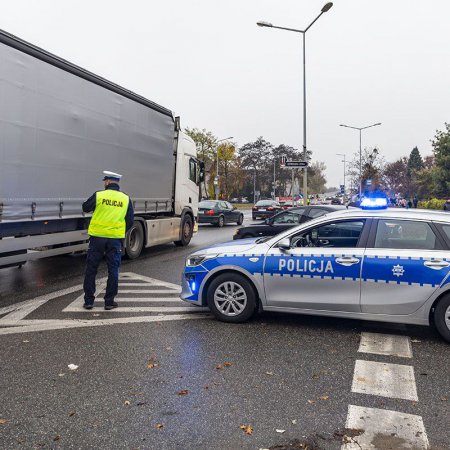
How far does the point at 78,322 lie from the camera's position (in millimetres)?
5793

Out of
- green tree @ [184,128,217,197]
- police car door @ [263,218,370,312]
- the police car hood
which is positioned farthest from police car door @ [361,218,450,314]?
green tree @ [184,128,217,197]

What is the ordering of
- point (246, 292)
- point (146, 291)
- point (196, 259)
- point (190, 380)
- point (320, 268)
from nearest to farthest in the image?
point (190, 380)
point (320, 268)
point (246, 292)
point (196, 259)
point (146, 291)

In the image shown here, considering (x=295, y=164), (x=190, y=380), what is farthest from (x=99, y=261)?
(x=295, y=164)

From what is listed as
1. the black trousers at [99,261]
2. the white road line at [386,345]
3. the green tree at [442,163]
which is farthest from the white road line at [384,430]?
the green tree at [442,163]

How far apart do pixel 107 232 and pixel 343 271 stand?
10.3 ft

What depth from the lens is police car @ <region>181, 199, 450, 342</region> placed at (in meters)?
5.09

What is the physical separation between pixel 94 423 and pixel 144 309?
324cm

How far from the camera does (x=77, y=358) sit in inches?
179

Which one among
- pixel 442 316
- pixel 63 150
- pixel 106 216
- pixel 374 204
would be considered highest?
pixel 63 150

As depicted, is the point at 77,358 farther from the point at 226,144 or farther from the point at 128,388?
the point at 226,144

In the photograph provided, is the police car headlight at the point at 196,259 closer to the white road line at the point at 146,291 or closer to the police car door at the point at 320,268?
the police car door at the point at 320,268

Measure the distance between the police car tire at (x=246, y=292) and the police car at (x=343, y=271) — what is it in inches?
0.5

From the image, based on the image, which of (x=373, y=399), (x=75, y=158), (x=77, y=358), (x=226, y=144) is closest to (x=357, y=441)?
(x=373, y=399)

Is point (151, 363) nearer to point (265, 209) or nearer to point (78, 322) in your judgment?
point (78, 322)
